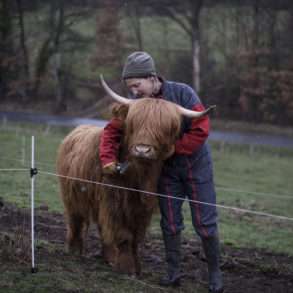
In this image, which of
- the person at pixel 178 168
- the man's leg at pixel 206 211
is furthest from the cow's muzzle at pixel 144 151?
the man's leg at pixel 206 211

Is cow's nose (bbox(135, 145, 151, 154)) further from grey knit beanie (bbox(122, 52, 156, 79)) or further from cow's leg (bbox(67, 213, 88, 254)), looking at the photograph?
cow's leg (bbox(67, 213, 88, 254))

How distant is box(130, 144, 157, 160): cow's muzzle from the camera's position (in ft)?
17.8

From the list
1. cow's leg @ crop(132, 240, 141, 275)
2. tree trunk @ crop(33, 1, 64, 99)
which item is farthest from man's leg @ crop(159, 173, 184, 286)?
tree trunk @ crop(33, 1, 64, 99)

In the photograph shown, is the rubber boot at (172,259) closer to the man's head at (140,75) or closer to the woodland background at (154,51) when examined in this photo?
the man's head at (140,75)

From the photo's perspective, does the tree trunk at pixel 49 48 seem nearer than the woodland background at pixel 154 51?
No

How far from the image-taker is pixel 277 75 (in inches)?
1302

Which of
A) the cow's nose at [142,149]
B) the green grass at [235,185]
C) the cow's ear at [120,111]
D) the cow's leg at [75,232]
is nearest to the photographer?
the cow's nose at [142,149]

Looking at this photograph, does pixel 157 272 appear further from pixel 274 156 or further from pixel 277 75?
pixel 277 75

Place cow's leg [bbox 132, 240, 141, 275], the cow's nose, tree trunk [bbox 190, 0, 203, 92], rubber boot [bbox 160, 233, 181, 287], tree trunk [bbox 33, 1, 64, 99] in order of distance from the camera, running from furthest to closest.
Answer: tree trunk [bbox 190, 0, 203, 92], tree trunk [bbox 33, 1, 64, 99], cow's leg [bbox 132, 240, 141, 275], rubber boot [bbox 160, 233, 181, 287], the cow's nose

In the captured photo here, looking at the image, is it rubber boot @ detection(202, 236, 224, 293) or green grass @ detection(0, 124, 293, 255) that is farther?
green grass @ detection(0, 124, 293, 255)

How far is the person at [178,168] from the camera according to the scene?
5801 mm

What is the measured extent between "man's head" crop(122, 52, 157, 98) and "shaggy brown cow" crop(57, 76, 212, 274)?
6.4 inches

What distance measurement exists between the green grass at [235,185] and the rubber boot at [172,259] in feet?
2.42

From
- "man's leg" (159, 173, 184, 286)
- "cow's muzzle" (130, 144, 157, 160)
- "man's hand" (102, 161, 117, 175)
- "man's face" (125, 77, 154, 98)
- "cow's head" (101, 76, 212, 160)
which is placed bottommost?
"man's leg" (159, 173, 184, 286)
